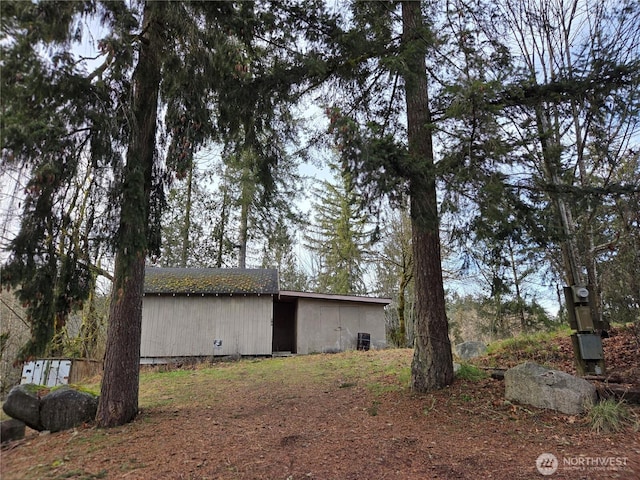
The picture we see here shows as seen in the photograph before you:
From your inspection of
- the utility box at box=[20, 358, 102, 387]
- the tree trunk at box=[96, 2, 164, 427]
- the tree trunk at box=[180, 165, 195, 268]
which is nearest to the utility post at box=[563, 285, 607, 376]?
the tree trunk at box=[96, 2, 164, 427]

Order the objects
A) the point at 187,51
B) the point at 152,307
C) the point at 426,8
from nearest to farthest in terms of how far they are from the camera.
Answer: the point at 187,51 < the point at 426,8 < the point at 152,307

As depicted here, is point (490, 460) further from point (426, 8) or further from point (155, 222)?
point (426, 8)

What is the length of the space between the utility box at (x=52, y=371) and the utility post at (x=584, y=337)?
11.0m

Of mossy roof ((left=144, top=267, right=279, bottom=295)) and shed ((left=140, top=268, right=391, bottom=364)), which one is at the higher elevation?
mossy roof ((left=144, top=267, right=279, bottom=295))

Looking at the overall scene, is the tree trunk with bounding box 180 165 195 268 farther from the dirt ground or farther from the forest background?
the dirt ground

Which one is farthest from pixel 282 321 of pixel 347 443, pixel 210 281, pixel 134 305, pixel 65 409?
pixel 347 443

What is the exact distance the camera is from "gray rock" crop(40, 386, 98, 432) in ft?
15.1

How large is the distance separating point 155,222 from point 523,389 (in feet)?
18.0

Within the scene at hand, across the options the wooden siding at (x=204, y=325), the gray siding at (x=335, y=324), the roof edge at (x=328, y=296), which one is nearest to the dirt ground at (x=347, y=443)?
the wooden siding at (x=204, y=325)

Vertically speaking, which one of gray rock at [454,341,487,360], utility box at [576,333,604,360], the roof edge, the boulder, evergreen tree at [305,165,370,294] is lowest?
the boulder

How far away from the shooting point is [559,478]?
2.82 metres

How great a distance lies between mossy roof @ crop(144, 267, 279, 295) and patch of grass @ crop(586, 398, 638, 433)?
9.84m

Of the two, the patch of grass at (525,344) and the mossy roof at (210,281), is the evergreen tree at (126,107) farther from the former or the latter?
the mossy roof at (210,281)

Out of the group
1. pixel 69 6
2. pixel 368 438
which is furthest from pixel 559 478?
pixel 69 6
